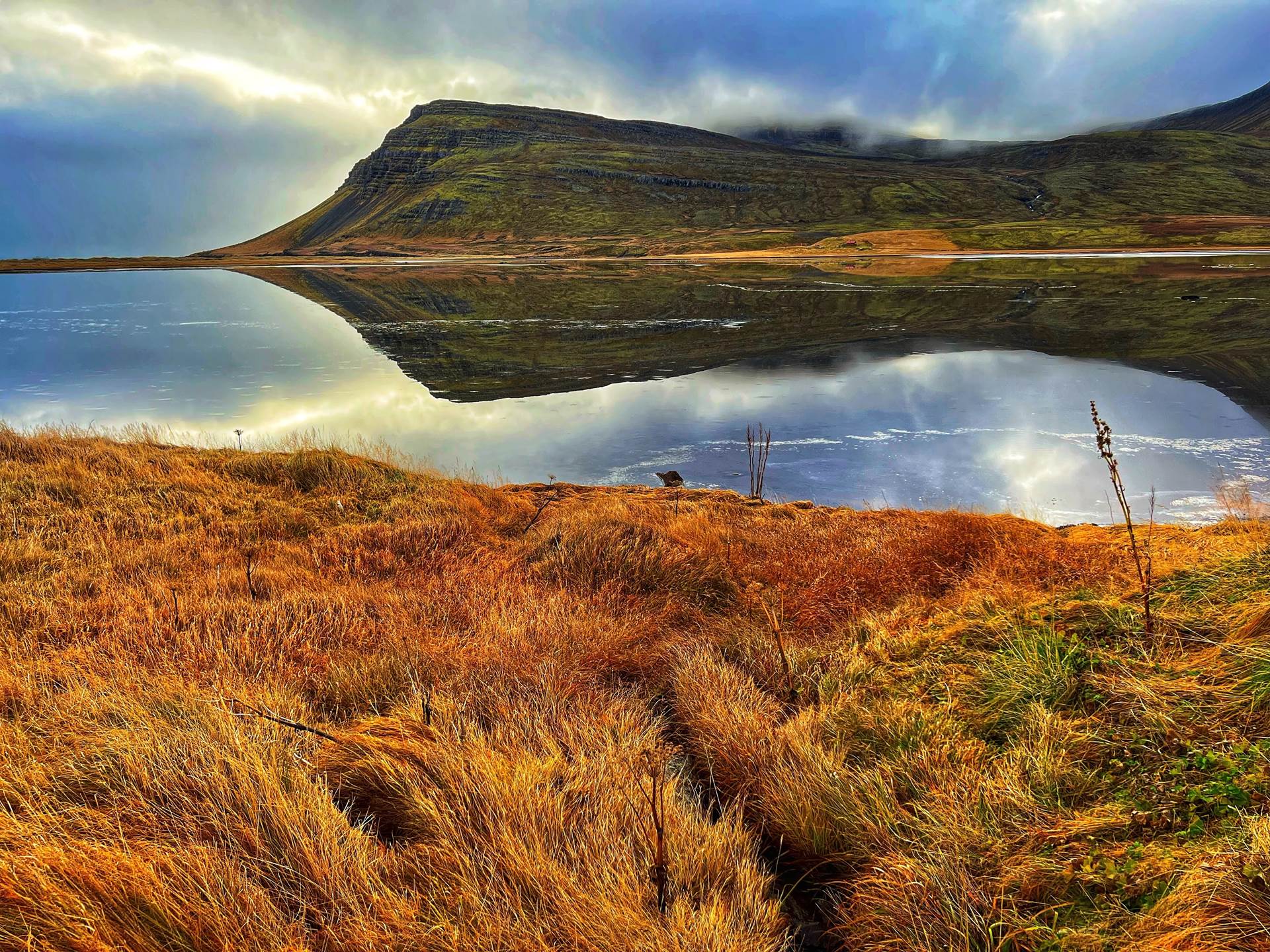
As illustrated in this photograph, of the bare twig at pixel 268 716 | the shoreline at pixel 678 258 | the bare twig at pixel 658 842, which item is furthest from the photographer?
the shoreline at pixel 678 258

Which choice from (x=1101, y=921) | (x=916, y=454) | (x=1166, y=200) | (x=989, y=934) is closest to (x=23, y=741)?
(x=989, y=934)

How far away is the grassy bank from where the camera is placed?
2.25m

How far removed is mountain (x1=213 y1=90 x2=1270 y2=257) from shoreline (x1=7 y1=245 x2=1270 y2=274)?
624 cm

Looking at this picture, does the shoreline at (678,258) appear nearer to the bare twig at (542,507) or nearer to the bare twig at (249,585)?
the bare twig at (542,507)

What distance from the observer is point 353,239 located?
16688 cm

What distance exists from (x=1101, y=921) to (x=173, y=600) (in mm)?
5556

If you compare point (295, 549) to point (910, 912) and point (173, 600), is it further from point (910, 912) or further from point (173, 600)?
point (910, 912)

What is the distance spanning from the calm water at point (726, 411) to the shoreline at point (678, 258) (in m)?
49.3

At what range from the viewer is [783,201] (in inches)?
5655

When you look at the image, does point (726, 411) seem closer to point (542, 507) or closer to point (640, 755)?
point (542, 507)

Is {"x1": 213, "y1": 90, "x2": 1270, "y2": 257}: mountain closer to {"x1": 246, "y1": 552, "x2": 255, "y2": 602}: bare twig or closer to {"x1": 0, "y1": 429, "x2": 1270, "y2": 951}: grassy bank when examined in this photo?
{"x1": 0, "y1": 429, "x2": 1270, "y2": 951}: grassy bank

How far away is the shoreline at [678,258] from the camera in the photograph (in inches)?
2470

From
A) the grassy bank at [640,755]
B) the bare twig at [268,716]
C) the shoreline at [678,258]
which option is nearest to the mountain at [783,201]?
the shoreline at [678,258]

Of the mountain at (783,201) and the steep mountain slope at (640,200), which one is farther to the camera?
the steep mountain slope at (640,200)
